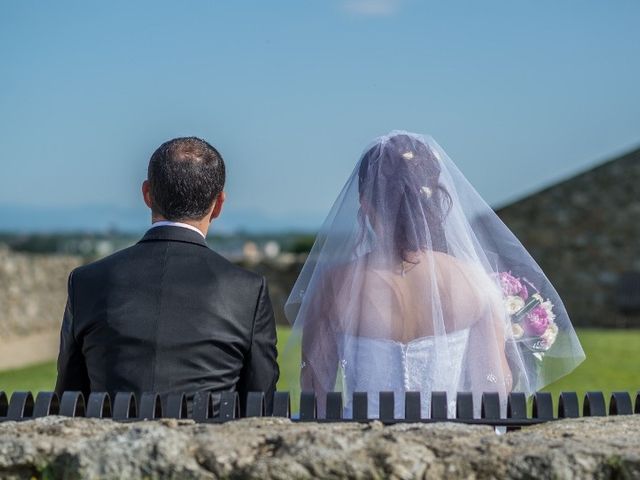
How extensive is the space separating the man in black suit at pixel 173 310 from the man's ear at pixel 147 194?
32 millimetres

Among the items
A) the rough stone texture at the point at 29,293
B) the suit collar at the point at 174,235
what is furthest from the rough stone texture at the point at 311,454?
the rough stone texture at the point at 29,293

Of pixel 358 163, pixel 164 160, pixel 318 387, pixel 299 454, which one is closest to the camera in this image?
pixel 299 454

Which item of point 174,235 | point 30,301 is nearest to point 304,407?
point 174,235

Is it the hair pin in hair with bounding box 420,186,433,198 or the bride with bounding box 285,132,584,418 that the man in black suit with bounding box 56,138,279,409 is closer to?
the bride with bounding box 285,132,584,418

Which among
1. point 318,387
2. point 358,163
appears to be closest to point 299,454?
point 318,387

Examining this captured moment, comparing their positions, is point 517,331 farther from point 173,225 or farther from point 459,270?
point 173,225

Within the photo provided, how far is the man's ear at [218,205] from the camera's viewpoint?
13.5 feet

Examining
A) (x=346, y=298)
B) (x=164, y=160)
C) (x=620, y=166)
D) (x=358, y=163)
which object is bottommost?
(x=346, y=298)

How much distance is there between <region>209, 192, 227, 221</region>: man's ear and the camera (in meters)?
4.11

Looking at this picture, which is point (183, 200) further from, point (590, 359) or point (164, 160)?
point (590, 359)

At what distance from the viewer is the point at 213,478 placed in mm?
2553

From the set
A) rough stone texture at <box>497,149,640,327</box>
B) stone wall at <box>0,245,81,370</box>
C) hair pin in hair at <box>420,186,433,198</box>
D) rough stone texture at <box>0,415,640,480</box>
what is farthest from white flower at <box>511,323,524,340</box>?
rough stone texture at <box>497,149,640,327</box>

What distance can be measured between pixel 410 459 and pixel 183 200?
170 cm

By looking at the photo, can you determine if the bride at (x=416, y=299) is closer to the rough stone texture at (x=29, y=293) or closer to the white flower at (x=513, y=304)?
the white flower at (x=513, y=304)
